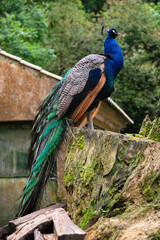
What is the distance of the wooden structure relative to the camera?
92.9 inches

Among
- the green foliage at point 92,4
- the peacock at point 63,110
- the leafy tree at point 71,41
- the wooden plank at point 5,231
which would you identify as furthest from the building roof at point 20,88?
the green foliage at point 92,4

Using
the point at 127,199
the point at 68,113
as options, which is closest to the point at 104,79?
the point at 68,113

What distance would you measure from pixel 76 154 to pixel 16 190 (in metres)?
3.24

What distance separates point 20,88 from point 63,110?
8.96 feet

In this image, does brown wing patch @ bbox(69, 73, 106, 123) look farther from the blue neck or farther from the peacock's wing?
the blue neck

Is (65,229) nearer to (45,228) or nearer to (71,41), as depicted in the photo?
(45,228)

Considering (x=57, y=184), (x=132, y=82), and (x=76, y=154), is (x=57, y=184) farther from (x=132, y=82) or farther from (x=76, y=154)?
(x=132, y=82)

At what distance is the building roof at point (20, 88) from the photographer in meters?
6.49

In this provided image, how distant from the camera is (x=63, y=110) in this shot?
159 inches

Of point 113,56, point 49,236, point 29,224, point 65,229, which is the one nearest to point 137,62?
point 113,56

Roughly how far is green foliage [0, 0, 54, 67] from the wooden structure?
6131 millimetres

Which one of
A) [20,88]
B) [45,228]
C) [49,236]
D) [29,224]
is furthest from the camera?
[20,88]

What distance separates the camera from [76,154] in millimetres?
3656

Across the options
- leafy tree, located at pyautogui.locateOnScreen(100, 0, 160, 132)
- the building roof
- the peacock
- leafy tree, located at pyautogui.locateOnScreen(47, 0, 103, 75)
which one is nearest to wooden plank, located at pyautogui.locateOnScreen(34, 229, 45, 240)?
the peacock
